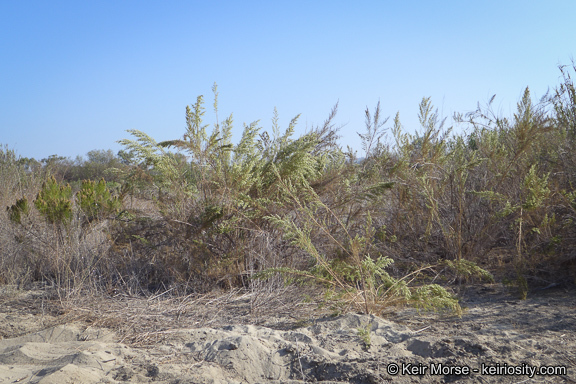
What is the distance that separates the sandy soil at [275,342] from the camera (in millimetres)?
2490

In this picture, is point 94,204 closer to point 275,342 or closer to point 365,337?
point 275,342

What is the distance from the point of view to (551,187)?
177 inches

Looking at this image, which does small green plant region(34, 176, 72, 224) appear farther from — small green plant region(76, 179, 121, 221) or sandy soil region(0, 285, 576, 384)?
sandy soil region(0, 285, 576, 384)

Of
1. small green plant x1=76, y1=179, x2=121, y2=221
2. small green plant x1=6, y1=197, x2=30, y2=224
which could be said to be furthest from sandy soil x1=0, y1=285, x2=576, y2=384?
small green plant x1=6, y1=197, x2=30, y2=224

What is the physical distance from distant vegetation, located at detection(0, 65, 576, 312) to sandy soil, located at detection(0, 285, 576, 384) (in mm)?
348

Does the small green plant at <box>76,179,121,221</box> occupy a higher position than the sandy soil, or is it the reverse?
the small green plant at <box>76,179,121,221</box>

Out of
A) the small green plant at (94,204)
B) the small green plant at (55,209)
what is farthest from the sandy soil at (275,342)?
the small green plant at (94,204)

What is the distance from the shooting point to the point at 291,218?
440cm

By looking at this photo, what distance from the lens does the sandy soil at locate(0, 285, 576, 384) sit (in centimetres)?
249

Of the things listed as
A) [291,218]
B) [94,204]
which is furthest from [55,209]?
[291,218]

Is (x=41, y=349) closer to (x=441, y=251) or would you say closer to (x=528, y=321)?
(x=528, y=321)

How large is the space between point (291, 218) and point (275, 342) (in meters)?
1.66

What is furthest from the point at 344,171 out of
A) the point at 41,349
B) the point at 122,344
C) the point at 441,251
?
the point at 41,349

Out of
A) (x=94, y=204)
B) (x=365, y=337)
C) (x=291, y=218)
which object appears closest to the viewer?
(x=365, y=337)
